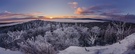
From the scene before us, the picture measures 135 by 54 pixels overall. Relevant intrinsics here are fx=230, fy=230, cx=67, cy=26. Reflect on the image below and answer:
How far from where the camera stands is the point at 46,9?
5.39 meters

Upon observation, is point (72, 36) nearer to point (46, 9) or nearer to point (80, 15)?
point (80, 15)

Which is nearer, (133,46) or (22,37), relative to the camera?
(133,46)

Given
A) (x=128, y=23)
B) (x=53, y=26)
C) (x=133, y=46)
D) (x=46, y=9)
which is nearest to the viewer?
(x=133, y=46)

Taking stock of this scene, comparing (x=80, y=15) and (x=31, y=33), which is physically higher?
(x=80, y=15)

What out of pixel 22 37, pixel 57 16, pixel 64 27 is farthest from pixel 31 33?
pixel 57 16

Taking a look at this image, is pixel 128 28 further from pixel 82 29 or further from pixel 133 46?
pixel 133 46

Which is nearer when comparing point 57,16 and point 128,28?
point 57,16

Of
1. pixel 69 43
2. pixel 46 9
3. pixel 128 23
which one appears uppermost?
pixel 46 9

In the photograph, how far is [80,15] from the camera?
5703mm

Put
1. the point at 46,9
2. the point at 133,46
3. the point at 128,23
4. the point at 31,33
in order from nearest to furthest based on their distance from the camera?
the point at 133,46 < the point at 46,9 < the point at 128,23 < the point at 31,33

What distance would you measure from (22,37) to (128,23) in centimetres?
291

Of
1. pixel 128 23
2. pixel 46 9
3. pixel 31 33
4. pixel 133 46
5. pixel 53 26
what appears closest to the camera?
pixel 133 46

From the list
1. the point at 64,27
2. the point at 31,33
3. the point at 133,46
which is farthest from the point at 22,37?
the point at 133,46

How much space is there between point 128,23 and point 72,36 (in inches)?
62.3
